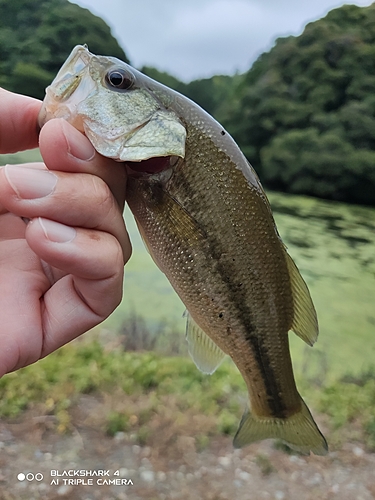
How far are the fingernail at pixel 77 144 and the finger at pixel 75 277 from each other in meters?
0.14

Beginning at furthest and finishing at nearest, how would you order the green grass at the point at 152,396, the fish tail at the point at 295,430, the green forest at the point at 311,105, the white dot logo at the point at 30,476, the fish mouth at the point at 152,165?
the green forest at the point at 311,105 < the green grass at the point at 152,396 < the white dot logo at the point at 30,476 < the fish tail at the point at 295,430 < the fish mouth at the point at 152,165

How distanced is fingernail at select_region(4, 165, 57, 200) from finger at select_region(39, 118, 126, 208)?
4 centimetres

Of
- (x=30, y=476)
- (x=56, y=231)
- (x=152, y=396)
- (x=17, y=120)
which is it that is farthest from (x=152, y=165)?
(x=152, y=396)

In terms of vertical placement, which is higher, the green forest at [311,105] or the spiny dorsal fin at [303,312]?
the green forest at [311,105]

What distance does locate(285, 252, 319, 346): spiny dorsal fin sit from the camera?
3.37ft

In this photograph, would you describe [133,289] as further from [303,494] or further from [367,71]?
[367,71]

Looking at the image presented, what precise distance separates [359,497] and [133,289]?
9.73 ft

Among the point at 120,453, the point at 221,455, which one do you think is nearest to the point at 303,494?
the point at 221,455

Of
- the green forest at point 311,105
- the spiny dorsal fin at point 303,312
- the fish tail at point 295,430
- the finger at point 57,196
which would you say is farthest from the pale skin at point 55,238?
the green forest at point 311,105

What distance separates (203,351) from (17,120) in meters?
0.76

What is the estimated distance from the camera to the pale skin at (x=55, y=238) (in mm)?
755

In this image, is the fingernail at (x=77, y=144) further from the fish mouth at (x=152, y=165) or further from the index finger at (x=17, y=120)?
the index finger at (x=17, y=120)

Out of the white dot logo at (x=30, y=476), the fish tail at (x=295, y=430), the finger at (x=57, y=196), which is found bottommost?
the white dot logo at (x=30, y=476)

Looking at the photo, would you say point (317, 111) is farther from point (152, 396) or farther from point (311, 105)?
point (152, 396)
